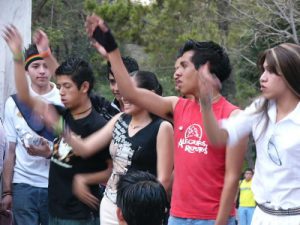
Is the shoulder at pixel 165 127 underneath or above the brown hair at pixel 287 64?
underneath

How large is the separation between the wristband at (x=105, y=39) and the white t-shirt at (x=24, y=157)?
1767 mm

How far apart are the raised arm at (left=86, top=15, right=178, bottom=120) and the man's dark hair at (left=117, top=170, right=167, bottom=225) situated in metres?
1.30

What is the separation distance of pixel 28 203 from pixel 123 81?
2090 millimetres

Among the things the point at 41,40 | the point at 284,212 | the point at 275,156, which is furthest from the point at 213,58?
the point at 41,40

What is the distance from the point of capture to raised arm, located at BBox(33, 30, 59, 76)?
588cm

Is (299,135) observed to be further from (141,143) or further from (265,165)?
(141,143)

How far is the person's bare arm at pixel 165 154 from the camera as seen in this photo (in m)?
5.52

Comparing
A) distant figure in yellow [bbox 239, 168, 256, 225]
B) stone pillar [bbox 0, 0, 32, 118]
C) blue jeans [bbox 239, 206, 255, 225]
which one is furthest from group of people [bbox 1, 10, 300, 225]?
blue jeans [bbox 239, 206, 255, 225]

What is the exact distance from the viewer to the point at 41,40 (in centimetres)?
592

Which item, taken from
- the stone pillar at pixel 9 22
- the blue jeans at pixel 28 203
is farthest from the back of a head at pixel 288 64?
the stone pillar at pixel 9 22

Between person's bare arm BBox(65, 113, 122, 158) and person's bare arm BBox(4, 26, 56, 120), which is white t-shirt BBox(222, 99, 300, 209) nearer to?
person's bare arm BBox(65, 113, 122, 158)

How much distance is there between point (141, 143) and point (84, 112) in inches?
26.6

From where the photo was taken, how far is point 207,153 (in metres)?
5.23

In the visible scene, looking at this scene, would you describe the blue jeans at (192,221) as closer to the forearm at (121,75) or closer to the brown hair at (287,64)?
the forearm at (121,75)
